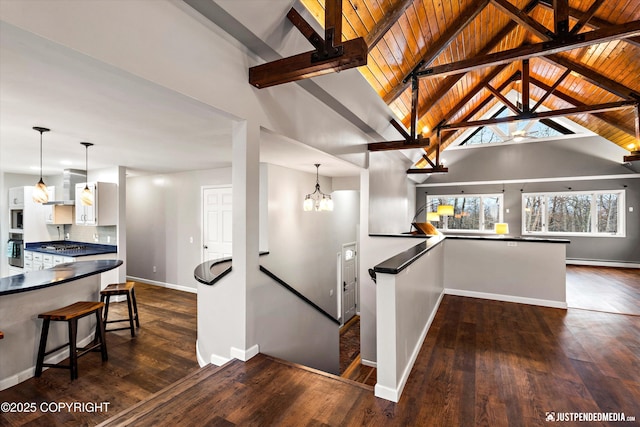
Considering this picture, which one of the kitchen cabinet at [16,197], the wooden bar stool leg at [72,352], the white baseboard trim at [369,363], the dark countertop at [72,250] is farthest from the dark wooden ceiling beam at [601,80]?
the kitchen cabinet at [16,197]

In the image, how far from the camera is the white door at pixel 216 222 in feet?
18.3

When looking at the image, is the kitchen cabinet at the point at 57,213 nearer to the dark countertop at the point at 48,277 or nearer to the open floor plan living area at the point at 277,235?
the open floor plan living area at the point at 277,235

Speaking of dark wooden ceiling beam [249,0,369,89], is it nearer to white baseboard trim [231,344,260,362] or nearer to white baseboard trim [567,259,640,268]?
white baseboard trim [231,344,260,362]

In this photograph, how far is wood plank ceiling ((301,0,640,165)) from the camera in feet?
11.3

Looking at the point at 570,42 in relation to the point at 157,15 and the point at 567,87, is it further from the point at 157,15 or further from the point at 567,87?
the point at 567,87

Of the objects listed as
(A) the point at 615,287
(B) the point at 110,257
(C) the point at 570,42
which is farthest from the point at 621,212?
(B) the point at 110,257

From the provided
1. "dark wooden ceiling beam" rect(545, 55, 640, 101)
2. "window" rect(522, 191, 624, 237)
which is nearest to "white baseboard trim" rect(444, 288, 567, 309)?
"dark wooden ceiling beam" rect(545, 55, 640, 101)

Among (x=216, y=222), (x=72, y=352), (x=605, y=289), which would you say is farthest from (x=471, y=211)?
(x=72, y=352)

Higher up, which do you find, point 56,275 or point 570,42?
point 570,42

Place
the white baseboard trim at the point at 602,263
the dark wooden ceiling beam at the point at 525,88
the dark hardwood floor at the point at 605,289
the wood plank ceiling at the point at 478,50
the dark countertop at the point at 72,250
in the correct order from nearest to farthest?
1. the wood plank ceiling at the point at 478,50
2. the dark hardwood floor at the point at 605,289
3. the dark countertop at the point at 72,250
4. the dark wooden ceiling beam at the point at 525,88
5. the white baseboard trim at the point at 602,263

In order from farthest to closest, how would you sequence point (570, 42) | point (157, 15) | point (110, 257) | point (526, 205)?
point (526, 205)
point (110, 257)
point (570, 42)
point (157, 15)

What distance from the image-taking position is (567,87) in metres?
6.98

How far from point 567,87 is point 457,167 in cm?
355

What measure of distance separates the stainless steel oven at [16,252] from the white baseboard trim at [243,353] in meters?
6.51
